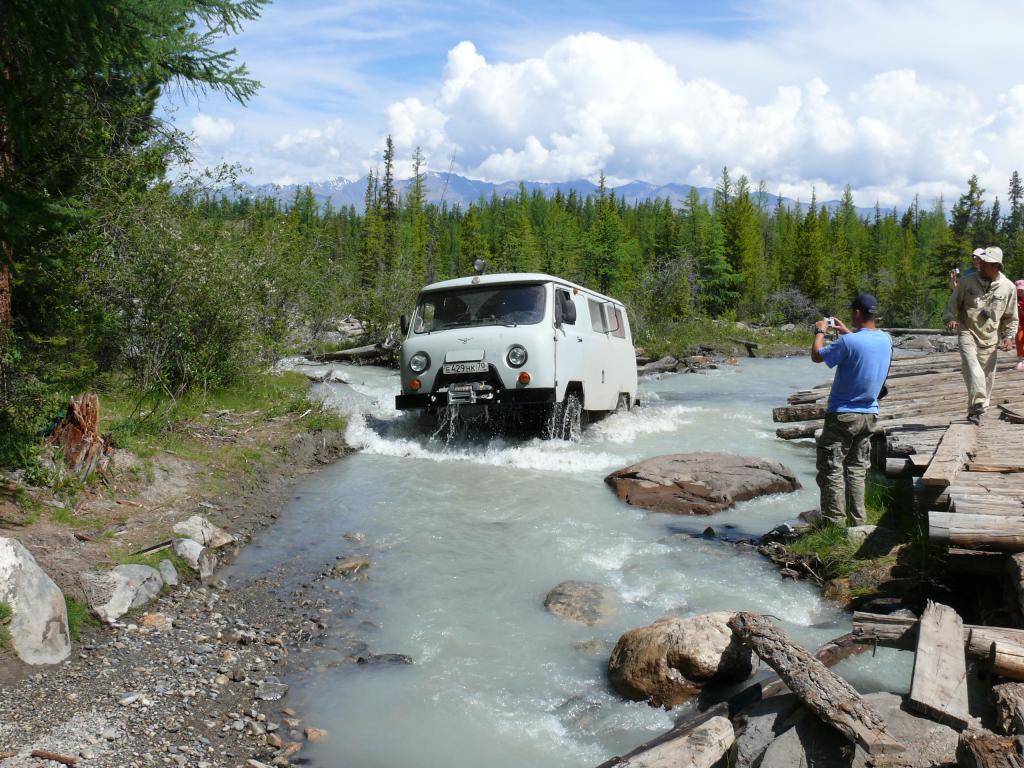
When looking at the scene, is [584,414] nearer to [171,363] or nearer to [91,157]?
[171,363]

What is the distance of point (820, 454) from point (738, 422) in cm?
924

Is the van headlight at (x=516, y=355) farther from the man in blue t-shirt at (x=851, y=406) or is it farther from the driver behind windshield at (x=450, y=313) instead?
the man in blue t-shirt at (x=851, y=406)

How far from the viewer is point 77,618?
193 inches

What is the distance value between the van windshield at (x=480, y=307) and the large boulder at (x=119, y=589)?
249 inches

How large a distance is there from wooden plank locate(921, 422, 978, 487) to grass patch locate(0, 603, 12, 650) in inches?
243

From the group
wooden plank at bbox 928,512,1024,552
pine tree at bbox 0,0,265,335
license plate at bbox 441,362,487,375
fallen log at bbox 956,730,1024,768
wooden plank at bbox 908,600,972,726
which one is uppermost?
pine tree at bbox 0,0,265,335

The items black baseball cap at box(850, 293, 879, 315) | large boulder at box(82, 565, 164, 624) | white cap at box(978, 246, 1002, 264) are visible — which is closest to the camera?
large boulder at box(82, 565, 164, 624)

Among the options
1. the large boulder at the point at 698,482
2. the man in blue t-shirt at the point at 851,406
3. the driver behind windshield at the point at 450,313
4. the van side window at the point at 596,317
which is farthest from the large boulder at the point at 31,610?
the van side window at the point at 596,317

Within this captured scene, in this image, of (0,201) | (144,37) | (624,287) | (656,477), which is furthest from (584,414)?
(624,287)

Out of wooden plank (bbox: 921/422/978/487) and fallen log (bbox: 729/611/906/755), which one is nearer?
fallen log (bbox: 729/611/906/755)

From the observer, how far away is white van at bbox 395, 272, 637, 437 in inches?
420

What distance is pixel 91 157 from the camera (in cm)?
762

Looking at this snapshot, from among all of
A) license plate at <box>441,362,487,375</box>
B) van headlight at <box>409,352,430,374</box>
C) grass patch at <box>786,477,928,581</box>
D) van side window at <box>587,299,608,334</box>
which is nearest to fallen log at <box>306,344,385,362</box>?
van side window at <box>587,299,608,334</box>

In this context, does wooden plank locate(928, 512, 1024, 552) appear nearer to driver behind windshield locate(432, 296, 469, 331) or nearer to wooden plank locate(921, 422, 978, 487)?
wooden plank locate(921, 422, 978, 487)
